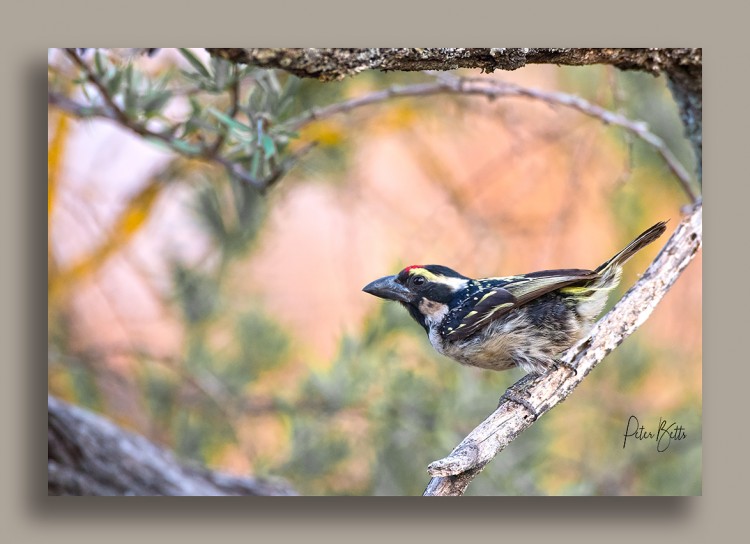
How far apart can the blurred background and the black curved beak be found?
55 cm

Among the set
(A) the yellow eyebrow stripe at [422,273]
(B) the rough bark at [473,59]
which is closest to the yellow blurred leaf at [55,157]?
(B) the rough bark at [473,59]

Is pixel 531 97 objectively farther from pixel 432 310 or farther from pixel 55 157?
pixel 55 157

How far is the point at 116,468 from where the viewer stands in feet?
10.7

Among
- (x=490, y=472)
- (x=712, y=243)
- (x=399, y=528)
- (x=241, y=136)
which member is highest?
(x=241, y=136)

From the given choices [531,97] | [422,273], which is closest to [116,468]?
[422,273]

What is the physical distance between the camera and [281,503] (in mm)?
2980

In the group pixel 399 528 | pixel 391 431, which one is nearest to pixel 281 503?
pixel 399 528

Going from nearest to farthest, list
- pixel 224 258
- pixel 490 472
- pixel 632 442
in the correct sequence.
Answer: pixel 632 442 → pixel 490 472 → pixel 224 258

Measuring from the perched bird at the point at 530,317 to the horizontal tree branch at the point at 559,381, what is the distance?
44 mm

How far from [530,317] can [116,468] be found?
1.77 metres

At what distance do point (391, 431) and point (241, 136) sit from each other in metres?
1.48

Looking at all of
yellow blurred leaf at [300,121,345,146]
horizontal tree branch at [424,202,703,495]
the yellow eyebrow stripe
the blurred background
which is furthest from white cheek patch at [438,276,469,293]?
yellow blurred leaf at [300,121,345,146]
